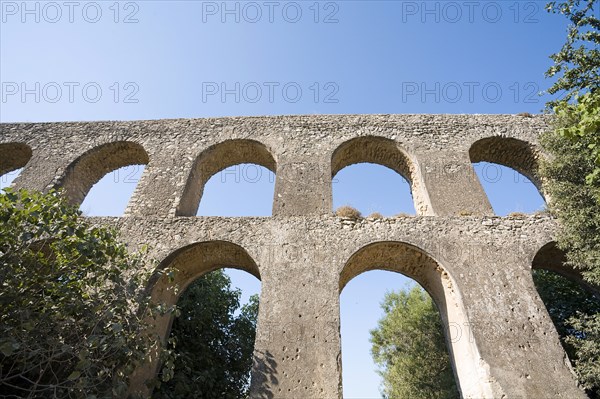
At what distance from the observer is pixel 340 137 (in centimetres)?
1060

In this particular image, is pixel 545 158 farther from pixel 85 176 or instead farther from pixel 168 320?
pixel 85 176

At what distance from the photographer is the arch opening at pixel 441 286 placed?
6832 millimetres

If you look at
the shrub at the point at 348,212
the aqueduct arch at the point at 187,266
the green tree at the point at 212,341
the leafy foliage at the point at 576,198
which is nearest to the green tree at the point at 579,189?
the leafy foliage at the point at 576,198

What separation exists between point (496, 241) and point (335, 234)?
3378mm

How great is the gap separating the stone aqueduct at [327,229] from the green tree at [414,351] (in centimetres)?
817

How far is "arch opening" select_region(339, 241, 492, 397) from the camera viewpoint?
22.4 ft

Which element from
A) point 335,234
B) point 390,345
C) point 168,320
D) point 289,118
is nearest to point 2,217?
point 168,320

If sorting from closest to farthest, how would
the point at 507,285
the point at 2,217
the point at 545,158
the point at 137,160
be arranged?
the point at 2,217, the point at 507,285, the point at 545,158, the point at 137,160

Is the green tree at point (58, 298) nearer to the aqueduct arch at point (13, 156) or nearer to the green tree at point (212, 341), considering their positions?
the green tree at point (212, 341)

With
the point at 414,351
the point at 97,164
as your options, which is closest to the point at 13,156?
the point at 97,164

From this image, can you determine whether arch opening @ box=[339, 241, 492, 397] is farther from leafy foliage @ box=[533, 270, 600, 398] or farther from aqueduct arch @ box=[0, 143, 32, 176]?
aqueduct arch @ box=[0, 143, 32, 176]

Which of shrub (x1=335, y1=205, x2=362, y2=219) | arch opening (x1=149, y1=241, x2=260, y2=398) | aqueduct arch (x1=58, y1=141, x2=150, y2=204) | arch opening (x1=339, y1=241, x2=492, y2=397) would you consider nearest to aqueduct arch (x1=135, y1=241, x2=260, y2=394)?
arch opening (x1=149, y1=241, x2=260, y2=398)

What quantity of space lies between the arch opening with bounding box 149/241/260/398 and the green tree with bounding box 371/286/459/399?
7645 mm

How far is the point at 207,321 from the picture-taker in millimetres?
11891
